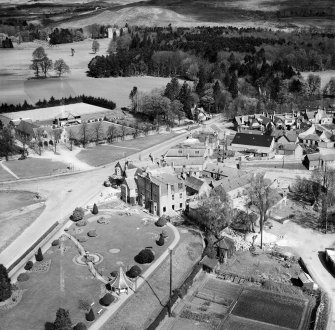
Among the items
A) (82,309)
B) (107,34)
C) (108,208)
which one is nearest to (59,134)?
(108,208)

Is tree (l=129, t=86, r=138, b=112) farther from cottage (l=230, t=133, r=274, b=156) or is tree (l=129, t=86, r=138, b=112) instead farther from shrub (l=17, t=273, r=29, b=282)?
shrub (l=17, t=273, r=29, b=282)

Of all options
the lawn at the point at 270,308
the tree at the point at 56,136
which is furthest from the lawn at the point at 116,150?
the lawn at the point at 270,308

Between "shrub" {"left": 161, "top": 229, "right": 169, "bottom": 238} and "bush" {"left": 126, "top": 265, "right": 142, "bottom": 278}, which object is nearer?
"bush" {"left": 126, "top": 265, "right": 142, "bottom": 278}

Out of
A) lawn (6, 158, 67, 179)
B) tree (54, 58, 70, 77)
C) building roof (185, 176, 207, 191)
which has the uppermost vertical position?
tree (54, 58, 70, 77)

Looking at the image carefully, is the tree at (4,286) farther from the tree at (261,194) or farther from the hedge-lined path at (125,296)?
the tree at (261,194)

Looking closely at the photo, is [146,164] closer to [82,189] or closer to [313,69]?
[82,189]

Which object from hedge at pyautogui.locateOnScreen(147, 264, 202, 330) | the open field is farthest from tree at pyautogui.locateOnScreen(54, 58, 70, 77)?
hedge at pyautogui.locateOnScreen(147, 264, 202, 330)

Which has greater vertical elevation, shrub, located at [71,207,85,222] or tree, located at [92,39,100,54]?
tree, located at [92,39,100,54]

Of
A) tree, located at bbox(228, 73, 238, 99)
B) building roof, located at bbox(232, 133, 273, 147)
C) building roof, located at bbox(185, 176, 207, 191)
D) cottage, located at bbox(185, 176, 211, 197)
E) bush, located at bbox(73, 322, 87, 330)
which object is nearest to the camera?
bush, located at bbox(73, 322, 87, 330)

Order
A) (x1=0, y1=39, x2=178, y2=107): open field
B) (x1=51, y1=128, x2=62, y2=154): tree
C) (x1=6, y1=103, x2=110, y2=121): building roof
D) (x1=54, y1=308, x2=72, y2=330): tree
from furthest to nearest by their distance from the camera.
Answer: (x1=0, y1=39, x2=178, y2=107): open field < (x1=6, y1=103, x2=110, y2=121): building roof < (x1=51, y1=128, x2=62, y2=154): tree < (x1=54, y1=308, x2=72, y2=330): tree
